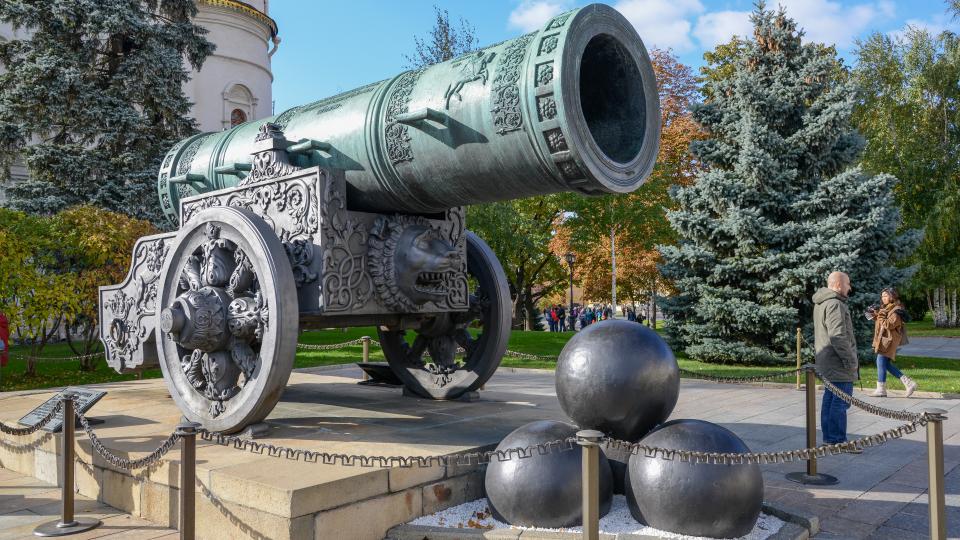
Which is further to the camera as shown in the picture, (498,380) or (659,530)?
(498,380)

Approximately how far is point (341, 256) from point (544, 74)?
6.19ft

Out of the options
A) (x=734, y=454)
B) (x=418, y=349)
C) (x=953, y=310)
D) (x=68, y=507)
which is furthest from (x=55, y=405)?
(x=953, y=310)

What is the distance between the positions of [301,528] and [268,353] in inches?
46.8

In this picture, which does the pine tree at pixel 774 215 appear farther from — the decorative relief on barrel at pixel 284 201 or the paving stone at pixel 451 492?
the decorative relief on barrel at pixel 284 201

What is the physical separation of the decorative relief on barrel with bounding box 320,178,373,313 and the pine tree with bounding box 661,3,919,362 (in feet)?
32.6

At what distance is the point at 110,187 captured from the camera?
1483cm

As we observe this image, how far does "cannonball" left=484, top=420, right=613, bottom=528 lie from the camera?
3643 mm

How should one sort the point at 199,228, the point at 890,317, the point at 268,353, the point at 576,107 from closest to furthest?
the point at 576,107, the point at 268,353, the point at 199,228, the point at 890,317

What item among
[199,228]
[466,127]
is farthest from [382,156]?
[199,228]

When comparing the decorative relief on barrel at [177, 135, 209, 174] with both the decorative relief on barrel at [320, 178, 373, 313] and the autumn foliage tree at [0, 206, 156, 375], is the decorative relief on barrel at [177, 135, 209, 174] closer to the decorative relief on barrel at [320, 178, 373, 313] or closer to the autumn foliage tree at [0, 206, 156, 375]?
the decorative relief on barrel at [320, 178, 373, 313]

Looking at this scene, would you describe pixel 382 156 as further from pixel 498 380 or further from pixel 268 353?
pixel 498 380

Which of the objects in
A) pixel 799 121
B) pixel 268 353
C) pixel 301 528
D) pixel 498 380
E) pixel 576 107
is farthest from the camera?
pixel 799 121

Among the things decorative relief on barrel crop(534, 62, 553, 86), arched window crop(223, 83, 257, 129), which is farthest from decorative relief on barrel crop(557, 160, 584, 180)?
arched window crop(223, 83, 257, 129)

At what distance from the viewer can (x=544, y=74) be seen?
3.61 meters
